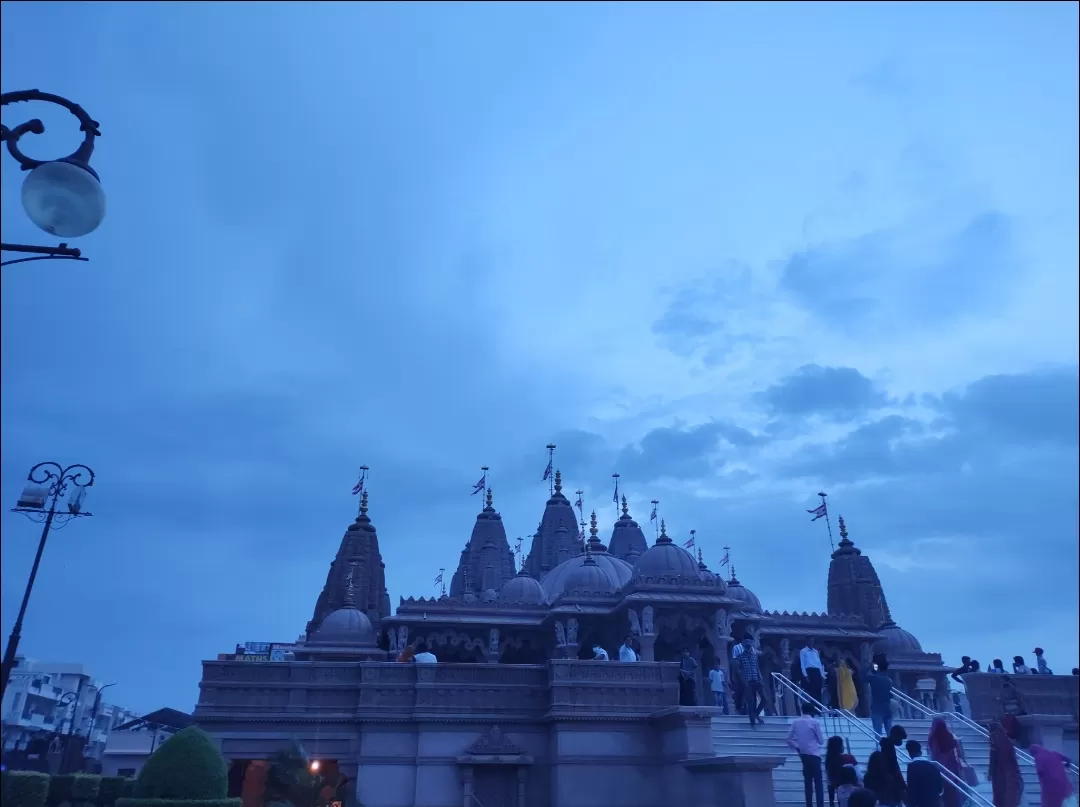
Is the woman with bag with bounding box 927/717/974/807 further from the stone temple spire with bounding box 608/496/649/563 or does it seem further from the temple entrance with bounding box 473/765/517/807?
the stone temple spire with bounding box 608/496/649/563

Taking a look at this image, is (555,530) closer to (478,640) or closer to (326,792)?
(478,640)

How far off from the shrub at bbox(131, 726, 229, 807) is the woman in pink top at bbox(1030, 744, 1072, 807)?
12611mm

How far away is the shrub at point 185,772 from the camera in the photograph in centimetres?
1224

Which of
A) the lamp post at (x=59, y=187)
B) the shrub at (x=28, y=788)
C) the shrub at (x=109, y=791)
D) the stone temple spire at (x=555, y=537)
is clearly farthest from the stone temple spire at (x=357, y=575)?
the lamp post at (x=59, y=187)

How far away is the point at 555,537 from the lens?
54.3m

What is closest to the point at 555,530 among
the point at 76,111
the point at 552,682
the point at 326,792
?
the point at 552,682

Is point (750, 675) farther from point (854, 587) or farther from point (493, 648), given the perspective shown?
point (854, 587)

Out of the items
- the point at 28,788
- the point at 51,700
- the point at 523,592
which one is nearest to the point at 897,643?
the point at 523,592

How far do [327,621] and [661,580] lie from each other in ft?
46.8

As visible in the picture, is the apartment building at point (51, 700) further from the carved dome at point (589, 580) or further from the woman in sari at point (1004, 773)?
the woman in sari at point (1004, 773)

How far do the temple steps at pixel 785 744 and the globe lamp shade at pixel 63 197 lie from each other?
15.0 metres

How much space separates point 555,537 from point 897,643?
23226 mm

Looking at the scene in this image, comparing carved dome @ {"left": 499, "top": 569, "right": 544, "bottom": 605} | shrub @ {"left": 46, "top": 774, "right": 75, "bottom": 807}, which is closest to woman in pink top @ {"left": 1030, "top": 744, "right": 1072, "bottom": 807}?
carved dome @ {"left": 499, "top": 569, "right": 544, "bottom": 605}

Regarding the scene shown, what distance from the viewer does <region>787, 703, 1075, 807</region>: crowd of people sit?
384 inches
